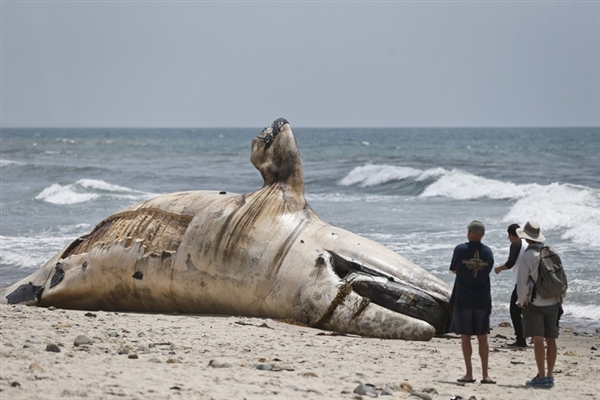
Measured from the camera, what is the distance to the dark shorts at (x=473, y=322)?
6547mm

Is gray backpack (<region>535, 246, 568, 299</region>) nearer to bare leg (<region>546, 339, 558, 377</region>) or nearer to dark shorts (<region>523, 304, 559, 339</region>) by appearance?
dark shorts (<region>523, 304, 559, 339</region>)

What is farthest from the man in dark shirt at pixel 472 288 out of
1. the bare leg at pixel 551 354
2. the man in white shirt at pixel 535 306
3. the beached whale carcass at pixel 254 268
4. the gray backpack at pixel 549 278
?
the beached whale carcass at pixel 254 268

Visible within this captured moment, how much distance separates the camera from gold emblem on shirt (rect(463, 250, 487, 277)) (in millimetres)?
6484

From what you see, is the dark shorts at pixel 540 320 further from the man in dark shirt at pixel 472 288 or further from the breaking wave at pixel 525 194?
the breaking wave at pixel 525 194

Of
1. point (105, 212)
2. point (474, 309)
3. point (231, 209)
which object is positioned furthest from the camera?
point (105, 212)

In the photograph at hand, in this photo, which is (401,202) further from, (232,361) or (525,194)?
(232,361)

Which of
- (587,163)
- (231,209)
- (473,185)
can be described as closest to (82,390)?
(231,209)

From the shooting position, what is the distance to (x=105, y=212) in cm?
2025

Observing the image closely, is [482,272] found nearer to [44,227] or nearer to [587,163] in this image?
[44,227]

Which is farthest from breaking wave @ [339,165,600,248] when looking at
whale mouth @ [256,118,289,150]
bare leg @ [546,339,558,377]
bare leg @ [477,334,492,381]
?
bare leg @ [477,334,492,381]

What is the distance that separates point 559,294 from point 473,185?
2095cm

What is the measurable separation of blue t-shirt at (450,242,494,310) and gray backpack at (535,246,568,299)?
1.19 feet

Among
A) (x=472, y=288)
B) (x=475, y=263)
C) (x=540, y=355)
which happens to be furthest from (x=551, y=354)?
(x=475, y=263)

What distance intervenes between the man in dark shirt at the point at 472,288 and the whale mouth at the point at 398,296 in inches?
68.4
